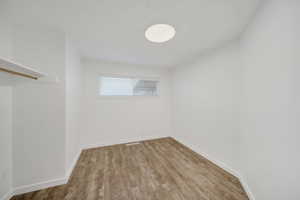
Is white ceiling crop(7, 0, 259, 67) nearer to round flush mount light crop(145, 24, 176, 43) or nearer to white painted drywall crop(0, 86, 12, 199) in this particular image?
round flush mount light crop(145, 24, 176, 43)

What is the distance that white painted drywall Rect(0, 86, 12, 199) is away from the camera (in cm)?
120

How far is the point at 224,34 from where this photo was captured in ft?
5.33

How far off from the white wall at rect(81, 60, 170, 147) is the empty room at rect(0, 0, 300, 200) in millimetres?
449

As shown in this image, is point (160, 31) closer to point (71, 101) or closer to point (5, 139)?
point (71, 101)

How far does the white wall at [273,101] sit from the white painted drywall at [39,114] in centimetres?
242

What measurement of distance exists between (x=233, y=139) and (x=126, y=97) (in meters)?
2.59

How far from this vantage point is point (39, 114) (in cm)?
142

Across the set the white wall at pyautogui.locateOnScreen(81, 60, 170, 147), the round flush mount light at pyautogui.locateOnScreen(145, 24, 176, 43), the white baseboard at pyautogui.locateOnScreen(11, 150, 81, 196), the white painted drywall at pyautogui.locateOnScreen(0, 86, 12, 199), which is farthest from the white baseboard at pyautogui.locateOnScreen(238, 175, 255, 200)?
the white painted drywall at pyautogui.locateOnScreen(0, 86, 12, 199)

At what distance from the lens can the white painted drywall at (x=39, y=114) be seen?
4.43ft

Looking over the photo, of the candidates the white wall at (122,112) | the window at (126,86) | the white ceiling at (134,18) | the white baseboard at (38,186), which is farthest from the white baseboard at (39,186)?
the white ceiling at (134,18)

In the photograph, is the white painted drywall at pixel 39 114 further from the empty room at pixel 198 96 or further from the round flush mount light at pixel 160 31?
the round flush mount light at pixel 160 31

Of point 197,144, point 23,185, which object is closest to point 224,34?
point 197,144

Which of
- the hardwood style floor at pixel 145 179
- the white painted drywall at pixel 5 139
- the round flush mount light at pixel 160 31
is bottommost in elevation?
the hardwood style floor at pixel 145 179

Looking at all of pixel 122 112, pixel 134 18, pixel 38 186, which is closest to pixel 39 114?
pixel 38 186
